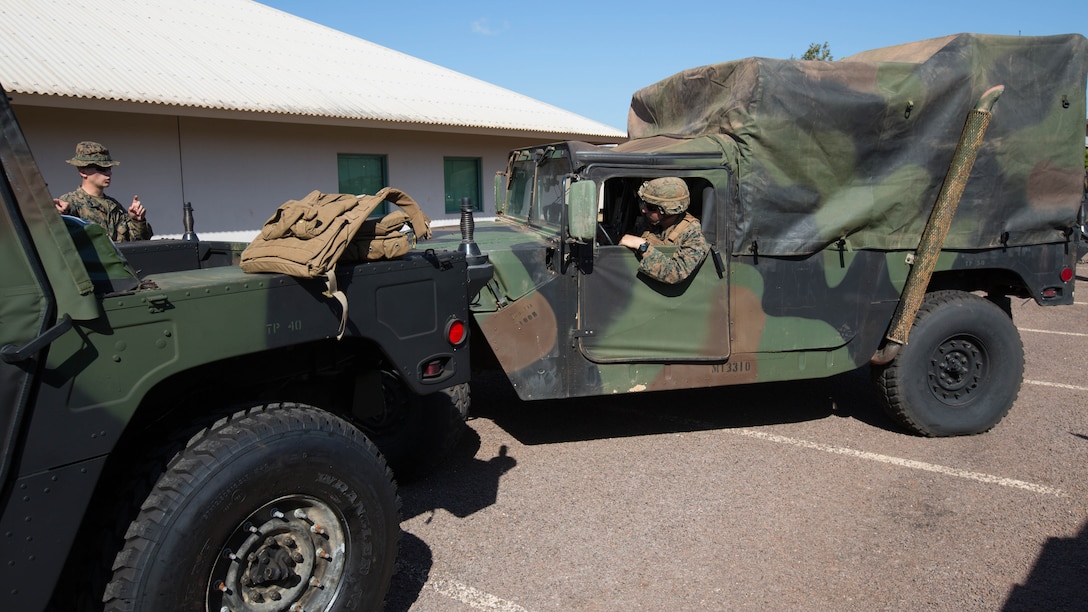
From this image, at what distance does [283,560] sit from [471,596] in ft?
3.31

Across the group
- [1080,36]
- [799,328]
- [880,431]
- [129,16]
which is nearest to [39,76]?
[129,16]

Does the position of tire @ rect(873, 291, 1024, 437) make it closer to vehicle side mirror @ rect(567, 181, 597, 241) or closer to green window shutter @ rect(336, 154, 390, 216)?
vehicle side mirror @ rect(567, 181, 597, 241)

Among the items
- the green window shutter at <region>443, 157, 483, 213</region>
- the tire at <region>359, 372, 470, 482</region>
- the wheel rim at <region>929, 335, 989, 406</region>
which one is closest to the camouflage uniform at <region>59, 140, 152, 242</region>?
the tire at <region>359, 372, 470, 482</region>

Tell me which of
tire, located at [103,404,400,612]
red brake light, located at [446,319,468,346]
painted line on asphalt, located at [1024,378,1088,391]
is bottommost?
painted line on asphalt, located at [1024,378,1088,391]

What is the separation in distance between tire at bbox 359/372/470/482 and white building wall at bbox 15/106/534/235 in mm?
6433

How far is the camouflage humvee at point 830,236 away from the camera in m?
4.39

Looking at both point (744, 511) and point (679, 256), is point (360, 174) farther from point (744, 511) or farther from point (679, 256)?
point (744, 511)

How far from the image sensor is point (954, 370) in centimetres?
517

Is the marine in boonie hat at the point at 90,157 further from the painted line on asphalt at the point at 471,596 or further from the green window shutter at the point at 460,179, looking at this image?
the green window shutter at the point at 460,179

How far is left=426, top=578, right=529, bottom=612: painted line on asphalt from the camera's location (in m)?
3.18

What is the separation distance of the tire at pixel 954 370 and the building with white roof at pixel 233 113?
25.9 ft

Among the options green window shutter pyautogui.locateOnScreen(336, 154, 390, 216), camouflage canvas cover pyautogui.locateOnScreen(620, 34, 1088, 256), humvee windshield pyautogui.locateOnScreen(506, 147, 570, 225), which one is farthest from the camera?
green window shutter pyautogui.locateOnScreen(336, 154, 390, 216)

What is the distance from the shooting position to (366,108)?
1132 centimetres

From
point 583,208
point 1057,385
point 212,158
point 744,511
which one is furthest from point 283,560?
point 212,158
